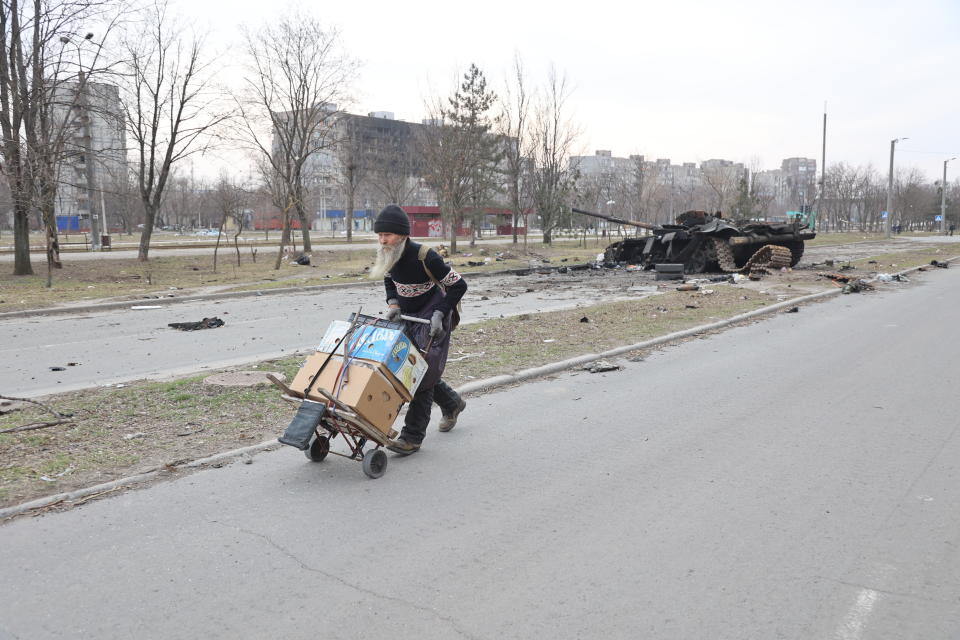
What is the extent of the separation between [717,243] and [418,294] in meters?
20.2

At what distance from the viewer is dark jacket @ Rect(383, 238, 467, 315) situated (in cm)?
548

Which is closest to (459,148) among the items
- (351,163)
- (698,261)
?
(698,261)

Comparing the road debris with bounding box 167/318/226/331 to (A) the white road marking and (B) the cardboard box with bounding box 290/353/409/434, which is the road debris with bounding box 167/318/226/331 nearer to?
(B) the cardboard box with bounding box 290/353/409/434

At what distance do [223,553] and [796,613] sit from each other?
2.83 meters

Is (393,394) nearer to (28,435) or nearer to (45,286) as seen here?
(28,435)

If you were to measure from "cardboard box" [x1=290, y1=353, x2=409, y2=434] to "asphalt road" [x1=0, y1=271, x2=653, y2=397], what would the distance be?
2486 mm

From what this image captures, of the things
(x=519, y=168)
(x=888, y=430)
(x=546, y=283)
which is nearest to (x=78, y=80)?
(x=546, y=283)

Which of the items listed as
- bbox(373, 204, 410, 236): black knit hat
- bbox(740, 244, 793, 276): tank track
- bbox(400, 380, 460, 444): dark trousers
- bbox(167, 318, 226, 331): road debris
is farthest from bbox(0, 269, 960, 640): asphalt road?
bbox(740, 244, 793, 276): tank track

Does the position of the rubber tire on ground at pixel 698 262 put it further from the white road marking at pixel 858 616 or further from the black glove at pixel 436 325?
the white road marking at pixel 858 616

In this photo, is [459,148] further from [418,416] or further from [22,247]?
[418,416]

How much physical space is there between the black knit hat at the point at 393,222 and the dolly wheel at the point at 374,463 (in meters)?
1.58

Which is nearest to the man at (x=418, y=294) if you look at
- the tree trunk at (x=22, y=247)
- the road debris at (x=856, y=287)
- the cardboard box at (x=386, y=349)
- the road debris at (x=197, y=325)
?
the cardboard box at (x=386, y=349)

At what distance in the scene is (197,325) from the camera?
12414mm

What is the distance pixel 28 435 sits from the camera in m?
5.77
